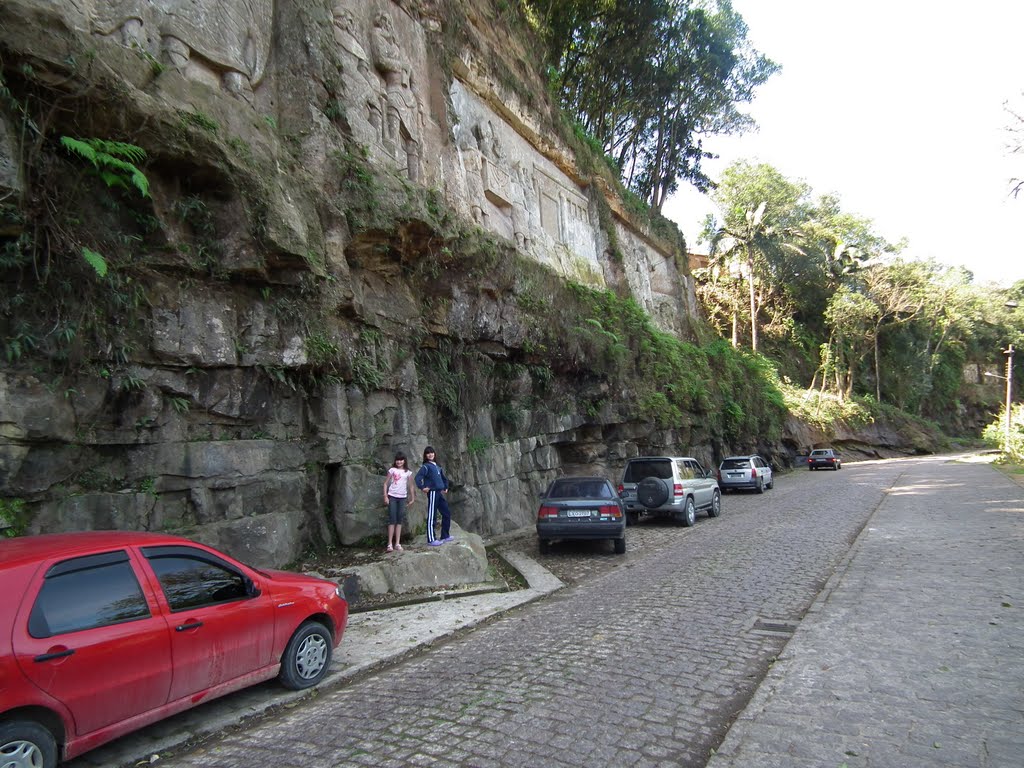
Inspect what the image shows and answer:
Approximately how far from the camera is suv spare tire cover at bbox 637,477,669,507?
14.7 metres

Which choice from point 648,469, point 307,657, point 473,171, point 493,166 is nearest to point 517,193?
point 493,166

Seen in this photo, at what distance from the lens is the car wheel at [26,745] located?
317cm

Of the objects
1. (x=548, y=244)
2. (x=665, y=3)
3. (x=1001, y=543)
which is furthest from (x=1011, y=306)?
(x=1001, y=543)

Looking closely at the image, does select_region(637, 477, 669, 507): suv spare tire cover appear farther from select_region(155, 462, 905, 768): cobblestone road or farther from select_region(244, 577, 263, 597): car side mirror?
select_region(244, 577, 263, 597): car side mirror

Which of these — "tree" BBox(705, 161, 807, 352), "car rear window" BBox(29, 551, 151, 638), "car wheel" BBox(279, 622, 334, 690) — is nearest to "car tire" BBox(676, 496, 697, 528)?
"car wheel" BBox(279, 622, 334, 690)

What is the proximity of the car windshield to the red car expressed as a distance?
21465 mm

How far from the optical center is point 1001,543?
10211 millimetres

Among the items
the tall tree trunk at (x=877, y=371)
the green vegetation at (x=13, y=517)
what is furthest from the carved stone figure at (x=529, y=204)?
the tall tree trunk at (x=877, y=371)

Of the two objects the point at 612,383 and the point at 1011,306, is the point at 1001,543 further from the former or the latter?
the point at 1011,306

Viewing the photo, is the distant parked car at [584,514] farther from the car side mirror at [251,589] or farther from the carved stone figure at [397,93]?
the carved stone figure at [397,93]

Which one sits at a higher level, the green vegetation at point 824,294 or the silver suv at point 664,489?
the green vegetation at point 824,294

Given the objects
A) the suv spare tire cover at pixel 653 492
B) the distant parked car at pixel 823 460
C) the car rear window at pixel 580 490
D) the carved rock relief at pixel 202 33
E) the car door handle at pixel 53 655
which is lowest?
the distant parked car at pixel 823 460

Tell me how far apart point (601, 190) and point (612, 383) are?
11.7m

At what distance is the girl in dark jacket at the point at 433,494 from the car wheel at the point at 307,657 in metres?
4.21
